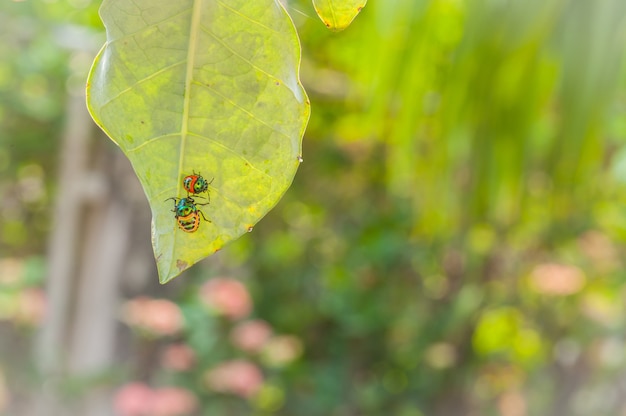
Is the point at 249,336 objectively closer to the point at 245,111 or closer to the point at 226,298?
the point at 226,298

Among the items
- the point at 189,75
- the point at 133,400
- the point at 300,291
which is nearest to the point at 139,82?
the point at 189,75

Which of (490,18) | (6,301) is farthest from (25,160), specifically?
(490,18)

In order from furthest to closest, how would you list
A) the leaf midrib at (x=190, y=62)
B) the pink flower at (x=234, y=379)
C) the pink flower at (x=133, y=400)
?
the pink flower at (x=234, y=379)
the pink flower at (x=133, y=400)
the leaf midrib at (x=190, y=62)

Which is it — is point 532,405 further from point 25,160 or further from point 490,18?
point 490,18

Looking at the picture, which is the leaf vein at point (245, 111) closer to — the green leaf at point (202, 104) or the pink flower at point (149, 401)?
the green leaf at point (202, 104)

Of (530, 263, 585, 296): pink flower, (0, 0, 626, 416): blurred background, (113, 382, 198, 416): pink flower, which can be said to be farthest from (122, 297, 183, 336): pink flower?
(530, 263, 585, 296): pink flower

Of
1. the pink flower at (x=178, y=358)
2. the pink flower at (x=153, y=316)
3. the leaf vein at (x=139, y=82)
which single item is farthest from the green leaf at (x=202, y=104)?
the pink flower at (x=178, y=358)
